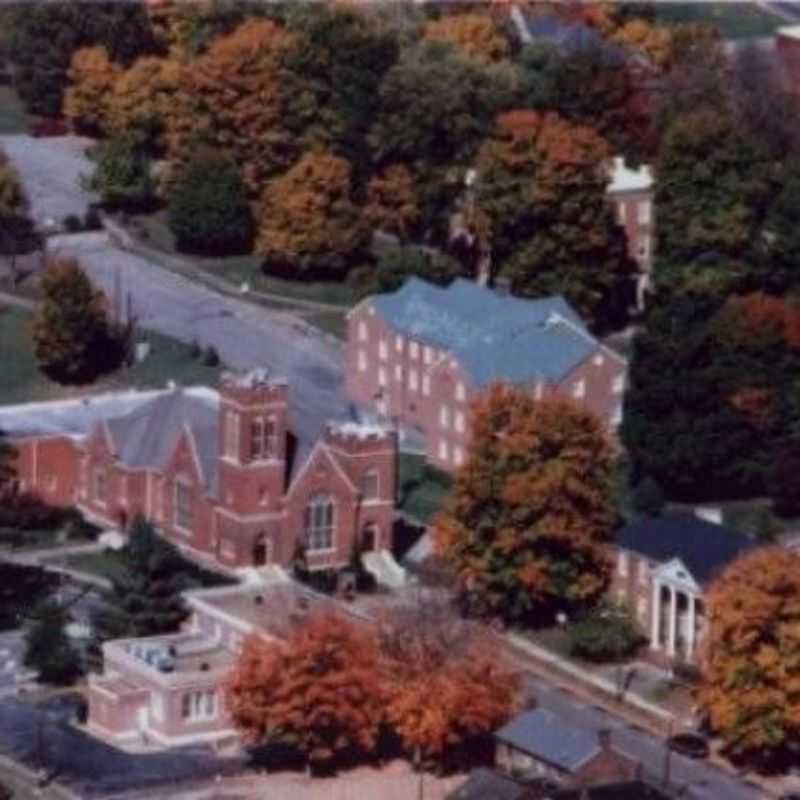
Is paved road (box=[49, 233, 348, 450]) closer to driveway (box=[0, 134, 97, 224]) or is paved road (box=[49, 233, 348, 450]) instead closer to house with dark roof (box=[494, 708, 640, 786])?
driveway (box=[0, 134, 97, 224])

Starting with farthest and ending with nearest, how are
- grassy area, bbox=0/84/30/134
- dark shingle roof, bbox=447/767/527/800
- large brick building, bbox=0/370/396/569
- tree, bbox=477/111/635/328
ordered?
grassy area, bbox=0/84/30/134
tree, bbox=477/111/635/328
large brick building, bbox=0/370/396/569
dark shingle roof, bbox=447/767/527/800

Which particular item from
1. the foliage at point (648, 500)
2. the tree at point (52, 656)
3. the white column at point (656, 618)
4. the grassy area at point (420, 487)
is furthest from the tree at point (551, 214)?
the tree at point (52, 656)

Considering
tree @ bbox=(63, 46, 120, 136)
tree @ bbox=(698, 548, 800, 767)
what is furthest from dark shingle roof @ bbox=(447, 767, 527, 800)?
A: tree @ bbox=(63, 46, 120, 136)

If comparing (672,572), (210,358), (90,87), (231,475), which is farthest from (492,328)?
(90,87)

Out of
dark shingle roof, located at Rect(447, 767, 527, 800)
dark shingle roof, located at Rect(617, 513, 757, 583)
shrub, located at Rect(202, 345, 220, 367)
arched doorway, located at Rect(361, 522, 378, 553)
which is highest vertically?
dark shingle roof, located at Rect(617, 513, 757, 583)

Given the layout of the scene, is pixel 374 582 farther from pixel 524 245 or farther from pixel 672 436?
pixel 524 245

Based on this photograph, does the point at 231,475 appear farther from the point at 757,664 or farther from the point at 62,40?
the point at 62,40

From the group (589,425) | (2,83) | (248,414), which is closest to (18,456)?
(248,414)
